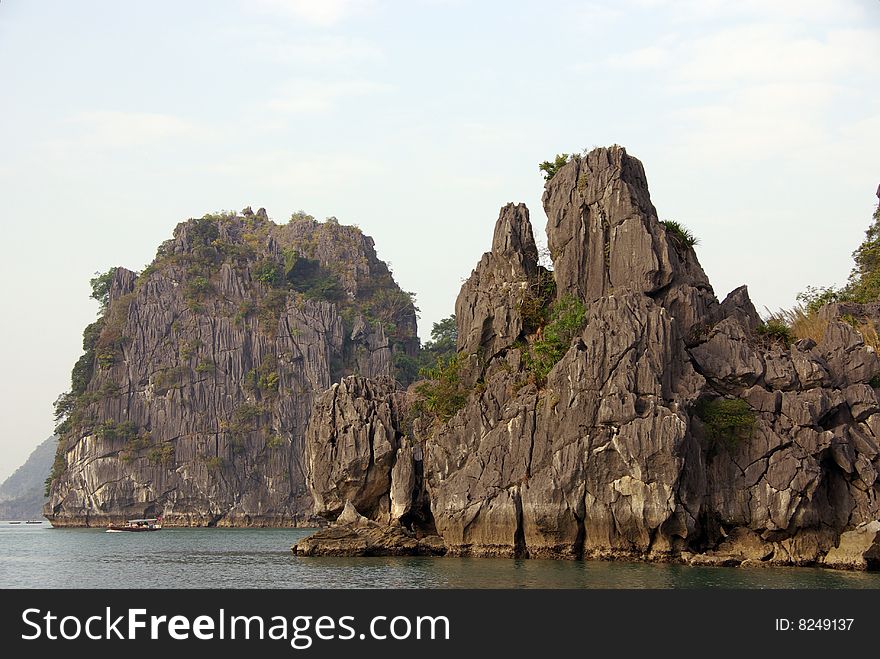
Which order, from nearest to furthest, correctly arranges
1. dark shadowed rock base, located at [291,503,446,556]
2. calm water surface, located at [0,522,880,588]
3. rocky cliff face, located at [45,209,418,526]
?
1. calm water surface, located at [0,522,880,588]
2. dark shadowed rock base, located at [291,503,446,556]
3. rocky cliff face, located at [45,209,418,526]

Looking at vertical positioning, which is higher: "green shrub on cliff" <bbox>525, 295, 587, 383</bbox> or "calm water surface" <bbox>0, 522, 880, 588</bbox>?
"green shrub on cliff" <bbox>525, 295, 587, 383</bbox>

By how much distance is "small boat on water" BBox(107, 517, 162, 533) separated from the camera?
299ft

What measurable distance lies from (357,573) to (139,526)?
55.1 m

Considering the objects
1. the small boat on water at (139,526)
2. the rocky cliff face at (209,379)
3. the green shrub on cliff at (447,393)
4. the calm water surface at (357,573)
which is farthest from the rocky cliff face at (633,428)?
the rocky cliff face at (209,379)

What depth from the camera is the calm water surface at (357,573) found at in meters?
37.8

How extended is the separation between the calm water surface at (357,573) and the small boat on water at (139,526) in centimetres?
3110

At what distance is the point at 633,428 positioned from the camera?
44.3 meters

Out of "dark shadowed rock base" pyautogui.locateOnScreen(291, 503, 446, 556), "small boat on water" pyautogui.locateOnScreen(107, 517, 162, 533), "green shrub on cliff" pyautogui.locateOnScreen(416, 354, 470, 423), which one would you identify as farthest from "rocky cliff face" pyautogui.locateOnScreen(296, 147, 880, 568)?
"small boat on water" pyautogui.locateOnScreen(107, 517, 162, 533)

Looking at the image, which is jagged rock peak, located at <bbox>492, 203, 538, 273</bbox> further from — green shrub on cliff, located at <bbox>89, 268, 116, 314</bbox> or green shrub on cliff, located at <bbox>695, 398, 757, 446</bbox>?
green shrub on cliff, located at <bbox>89, 268, 116, 314</bbox>

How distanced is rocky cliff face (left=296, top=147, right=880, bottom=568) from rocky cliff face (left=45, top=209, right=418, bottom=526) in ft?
169

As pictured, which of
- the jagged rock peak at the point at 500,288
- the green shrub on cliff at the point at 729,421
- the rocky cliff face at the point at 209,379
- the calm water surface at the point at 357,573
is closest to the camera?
the calm water surface at the point at 357,573

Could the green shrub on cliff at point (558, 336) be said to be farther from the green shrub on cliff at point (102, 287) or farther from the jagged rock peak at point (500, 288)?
the green shrub on cliff at point (102, 287)

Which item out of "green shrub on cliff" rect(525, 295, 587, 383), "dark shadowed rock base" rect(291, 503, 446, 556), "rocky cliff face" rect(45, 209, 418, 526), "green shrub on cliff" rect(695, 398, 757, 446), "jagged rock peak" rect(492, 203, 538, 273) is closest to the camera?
"green shrub on cliff" rect(695, 398, 757, 446)
